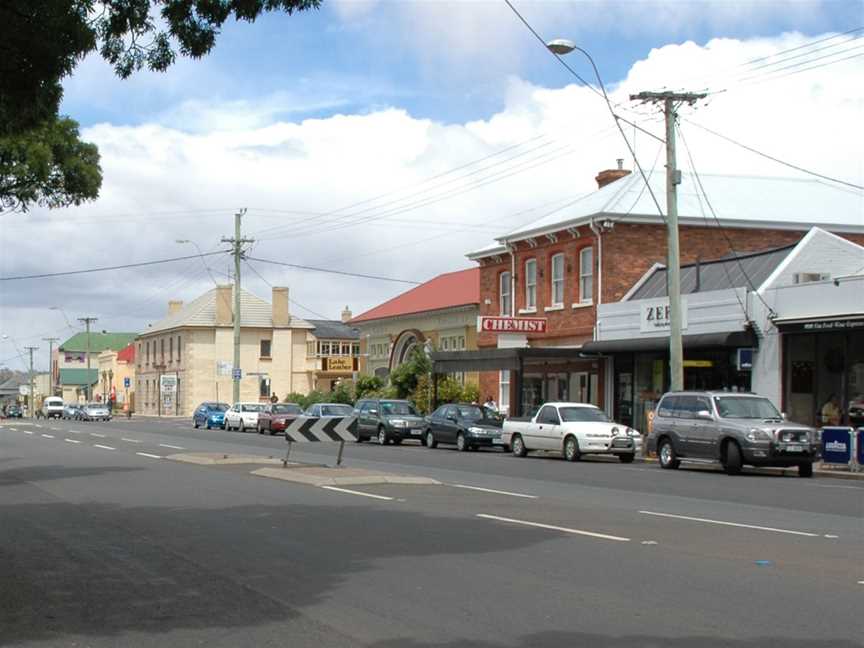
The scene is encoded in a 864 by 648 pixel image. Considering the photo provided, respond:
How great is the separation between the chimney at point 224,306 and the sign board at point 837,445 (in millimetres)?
65921

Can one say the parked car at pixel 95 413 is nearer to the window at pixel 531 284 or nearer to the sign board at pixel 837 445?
the window at pixel 531 284

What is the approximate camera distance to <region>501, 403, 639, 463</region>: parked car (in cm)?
2936

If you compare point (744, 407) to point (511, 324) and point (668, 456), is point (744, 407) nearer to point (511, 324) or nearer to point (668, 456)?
point (668, 456)

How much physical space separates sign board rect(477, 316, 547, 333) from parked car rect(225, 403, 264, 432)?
1510 cm

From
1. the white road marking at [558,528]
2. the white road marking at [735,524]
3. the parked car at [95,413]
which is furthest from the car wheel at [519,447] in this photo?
the parked car at [95,413]

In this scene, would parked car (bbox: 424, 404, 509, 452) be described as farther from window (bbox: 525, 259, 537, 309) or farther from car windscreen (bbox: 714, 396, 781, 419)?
car windscreen (bbox: 714, 396, 781, 419)

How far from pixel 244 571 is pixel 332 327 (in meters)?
91.0

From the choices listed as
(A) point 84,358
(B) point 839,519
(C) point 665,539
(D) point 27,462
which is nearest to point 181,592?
(C) point 665,539

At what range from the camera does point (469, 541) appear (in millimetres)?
12164

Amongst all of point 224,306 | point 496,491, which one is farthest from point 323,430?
point 224,306

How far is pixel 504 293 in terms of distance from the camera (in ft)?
154

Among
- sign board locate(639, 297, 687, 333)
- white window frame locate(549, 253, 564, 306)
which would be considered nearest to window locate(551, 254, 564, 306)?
A: white window frame locate(549, 253, 564, 306)

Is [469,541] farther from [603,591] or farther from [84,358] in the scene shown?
[84,358]

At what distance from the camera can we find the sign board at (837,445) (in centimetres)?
2487
